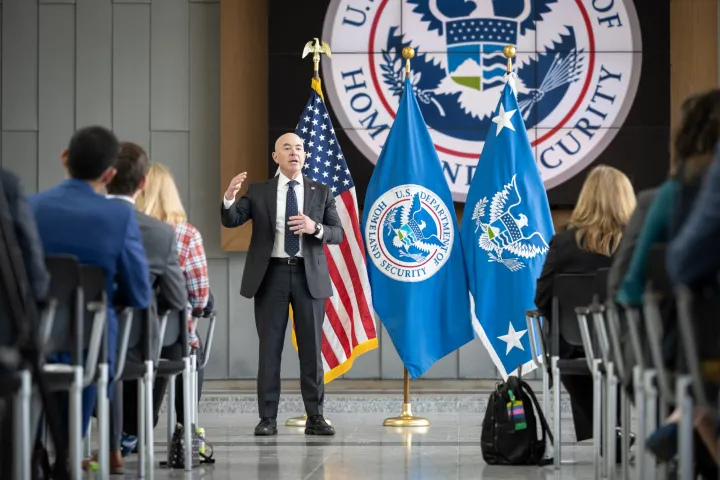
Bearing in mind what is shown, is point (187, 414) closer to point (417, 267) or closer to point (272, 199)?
point (272, 199)

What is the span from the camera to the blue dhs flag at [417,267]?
633 centimetres

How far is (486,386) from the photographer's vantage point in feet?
26.0

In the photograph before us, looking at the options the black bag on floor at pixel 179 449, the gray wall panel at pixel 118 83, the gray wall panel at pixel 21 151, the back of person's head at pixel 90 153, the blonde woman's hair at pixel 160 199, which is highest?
the gray wall panel at pixel 118 83

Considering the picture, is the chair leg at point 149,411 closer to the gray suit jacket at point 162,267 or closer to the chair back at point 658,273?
the gray suit jacket at point 162,267

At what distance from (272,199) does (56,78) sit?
327 centimetres

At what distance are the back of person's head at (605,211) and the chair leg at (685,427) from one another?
2.09 m

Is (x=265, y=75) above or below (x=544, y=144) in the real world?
above

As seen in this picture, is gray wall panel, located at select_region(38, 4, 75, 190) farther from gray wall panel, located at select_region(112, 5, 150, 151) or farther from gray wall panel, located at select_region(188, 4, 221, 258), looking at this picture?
gray wall panel, located at select_region(188, 4, 221, 258)

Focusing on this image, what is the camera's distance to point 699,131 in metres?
2.79

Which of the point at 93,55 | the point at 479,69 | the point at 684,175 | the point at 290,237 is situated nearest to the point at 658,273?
the point at 684,175

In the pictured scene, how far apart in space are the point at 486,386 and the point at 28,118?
3864mm

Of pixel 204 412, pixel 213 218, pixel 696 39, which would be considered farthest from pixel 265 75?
pixel 696 39

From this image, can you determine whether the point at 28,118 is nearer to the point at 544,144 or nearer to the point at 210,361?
the point at 210,361

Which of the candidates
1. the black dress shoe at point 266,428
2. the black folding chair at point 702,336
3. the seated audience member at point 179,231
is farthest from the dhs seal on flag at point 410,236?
the black folding chair at point 702,336
